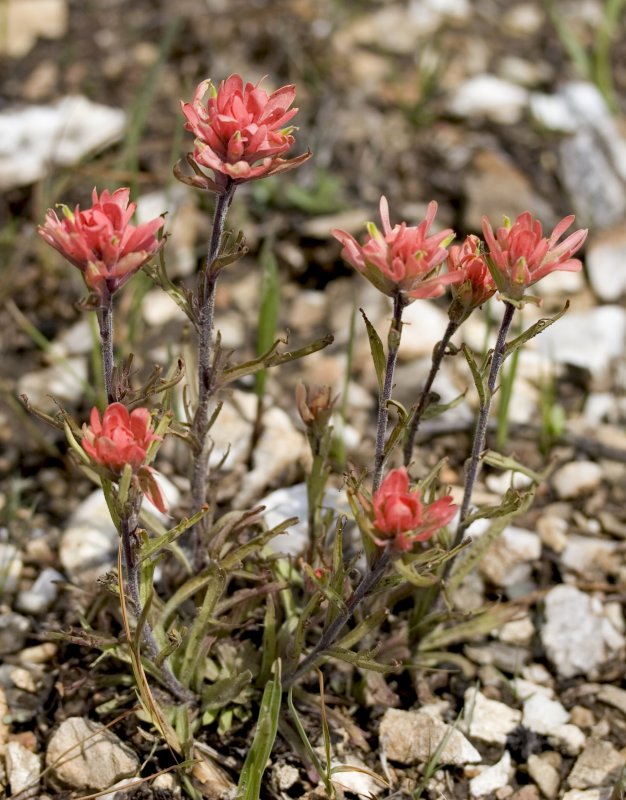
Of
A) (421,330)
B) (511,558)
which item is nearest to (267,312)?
(421,330)

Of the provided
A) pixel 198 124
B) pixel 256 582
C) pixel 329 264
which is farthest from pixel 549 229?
pixel 198 124

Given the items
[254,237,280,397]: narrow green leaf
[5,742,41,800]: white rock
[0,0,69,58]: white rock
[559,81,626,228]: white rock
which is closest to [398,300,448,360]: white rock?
[254,237,280,397]: narrow green leaf

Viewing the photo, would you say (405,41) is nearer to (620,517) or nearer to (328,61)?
(328,61)

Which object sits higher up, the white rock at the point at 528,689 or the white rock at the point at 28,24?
the white rock at the point at 28,24

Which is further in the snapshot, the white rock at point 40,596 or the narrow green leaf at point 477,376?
the white rock at point 40,596

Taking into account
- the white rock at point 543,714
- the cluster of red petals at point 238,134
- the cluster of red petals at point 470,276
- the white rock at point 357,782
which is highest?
the cluster of red petals at point 238,134

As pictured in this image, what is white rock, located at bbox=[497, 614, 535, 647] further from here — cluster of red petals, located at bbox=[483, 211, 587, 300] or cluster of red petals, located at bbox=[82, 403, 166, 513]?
cluster of red petals, located at bbox=[82, 403, 166, 513]

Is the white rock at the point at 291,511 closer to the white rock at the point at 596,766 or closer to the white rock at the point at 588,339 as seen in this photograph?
the white rock at the point at 596,766

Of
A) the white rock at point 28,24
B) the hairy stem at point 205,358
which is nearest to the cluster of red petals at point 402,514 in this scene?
the hairy stem at point 205,358
